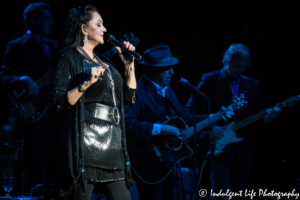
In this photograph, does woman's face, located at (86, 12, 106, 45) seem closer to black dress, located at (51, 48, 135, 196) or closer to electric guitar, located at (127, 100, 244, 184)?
black dress, located at (51, 48, 135, 196)

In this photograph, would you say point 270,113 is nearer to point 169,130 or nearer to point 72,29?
point 169,130

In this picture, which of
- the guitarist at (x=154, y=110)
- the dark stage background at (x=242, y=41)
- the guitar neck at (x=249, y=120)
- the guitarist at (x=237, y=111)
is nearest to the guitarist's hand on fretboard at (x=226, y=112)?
the guitarist at (x=154, y=110)

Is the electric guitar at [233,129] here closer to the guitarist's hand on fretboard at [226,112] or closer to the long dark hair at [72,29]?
the guitarist's hand on fretboard at [226,112]

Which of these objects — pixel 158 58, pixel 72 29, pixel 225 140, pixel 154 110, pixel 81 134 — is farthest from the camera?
pixel 225 140

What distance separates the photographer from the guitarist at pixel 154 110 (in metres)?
3.55

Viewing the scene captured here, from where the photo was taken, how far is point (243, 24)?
5902 mm

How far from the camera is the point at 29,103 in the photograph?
384 centimetres

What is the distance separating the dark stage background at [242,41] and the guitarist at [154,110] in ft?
4.43

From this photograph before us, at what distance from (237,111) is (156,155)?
4.20ft

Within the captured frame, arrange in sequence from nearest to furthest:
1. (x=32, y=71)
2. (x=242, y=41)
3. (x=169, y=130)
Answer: (x=169, y=130), (x=32, y=71), (x=242, y=41)

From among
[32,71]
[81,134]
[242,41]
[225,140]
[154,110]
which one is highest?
[242,41]

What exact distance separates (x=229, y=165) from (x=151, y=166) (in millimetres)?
1147

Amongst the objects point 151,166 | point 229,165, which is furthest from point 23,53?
point 229,165

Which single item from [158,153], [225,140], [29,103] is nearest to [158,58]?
[158,153]
